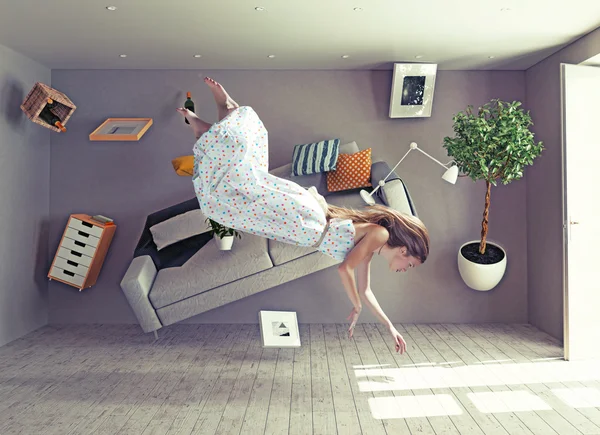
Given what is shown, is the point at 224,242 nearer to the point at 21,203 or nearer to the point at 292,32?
the point at 292,32

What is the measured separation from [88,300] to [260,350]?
7.21 ft

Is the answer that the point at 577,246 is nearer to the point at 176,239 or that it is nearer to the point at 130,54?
the point at 176,239

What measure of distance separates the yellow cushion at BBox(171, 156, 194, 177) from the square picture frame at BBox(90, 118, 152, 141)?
0.47m

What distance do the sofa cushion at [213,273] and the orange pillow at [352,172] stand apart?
0.97 m

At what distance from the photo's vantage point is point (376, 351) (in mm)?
5051

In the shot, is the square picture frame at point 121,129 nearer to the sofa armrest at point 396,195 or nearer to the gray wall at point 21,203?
the gray wall at point 21,203

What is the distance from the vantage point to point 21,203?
18.7ft

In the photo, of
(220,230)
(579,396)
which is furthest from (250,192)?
(579,396)

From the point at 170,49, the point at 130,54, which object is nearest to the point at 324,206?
the point at 170,49

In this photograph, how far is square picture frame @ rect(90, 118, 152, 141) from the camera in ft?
19.2

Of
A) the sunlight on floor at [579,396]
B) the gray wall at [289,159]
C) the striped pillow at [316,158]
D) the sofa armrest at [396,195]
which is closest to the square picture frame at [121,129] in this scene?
the gray wall at [289,159]

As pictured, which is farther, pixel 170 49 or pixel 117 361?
pixel 170 49

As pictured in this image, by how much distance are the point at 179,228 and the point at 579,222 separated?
347 centimetres

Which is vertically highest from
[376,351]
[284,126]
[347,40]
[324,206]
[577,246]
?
[347,40]
